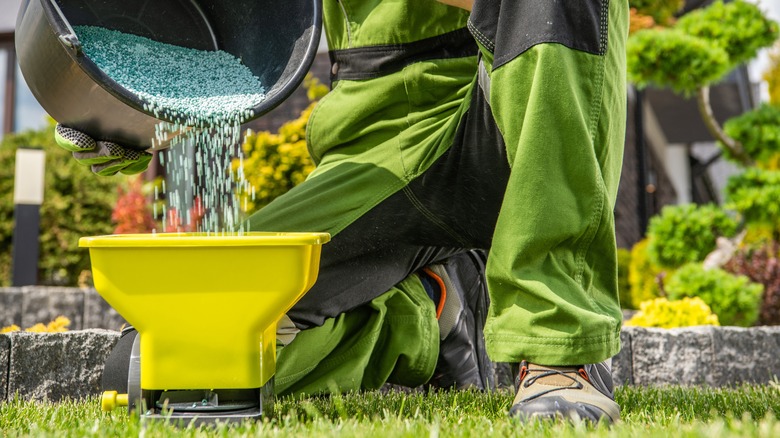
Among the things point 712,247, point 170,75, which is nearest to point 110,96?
point 170,75

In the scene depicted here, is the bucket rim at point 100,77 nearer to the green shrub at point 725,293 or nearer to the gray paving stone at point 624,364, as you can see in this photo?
the gray paving stone at point 624,364

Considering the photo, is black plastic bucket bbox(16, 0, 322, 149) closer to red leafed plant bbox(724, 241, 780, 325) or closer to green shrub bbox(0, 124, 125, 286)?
red leafed plant bbox(724, 241, 780, 325)

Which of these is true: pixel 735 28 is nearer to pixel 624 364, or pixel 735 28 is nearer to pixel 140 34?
pixel 624 364

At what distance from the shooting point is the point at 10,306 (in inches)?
178

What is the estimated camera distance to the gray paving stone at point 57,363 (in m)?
2.29

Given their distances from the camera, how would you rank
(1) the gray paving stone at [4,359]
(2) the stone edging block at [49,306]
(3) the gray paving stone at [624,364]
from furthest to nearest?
1. (2) the stone edging block at [49,306]
2. (3) the gray paving stone at [624,364]
3. (1) the gray paving stone at [4,359]

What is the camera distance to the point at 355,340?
230 centimetres

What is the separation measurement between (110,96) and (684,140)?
1357 cm

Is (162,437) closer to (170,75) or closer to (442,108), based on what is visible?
(170,75)

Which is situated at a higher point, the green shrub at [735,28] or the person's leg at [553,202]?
the green shrub at [735,28]

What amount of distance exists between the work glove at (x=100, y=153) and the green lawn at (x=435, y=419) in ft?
1.87

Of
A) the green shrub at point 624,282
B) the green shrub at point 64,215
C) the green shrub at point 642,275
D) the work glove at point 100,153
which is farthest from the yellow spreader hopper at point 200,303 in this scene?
the green shrub at point 64,215

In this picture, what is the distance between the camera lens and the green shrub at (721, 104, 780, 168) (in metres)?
5.44

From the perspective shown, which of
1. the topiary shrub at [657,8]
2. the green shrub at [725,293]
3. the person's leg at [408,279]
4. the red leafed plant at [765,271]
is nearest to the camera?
the person's leg at [408,279]
